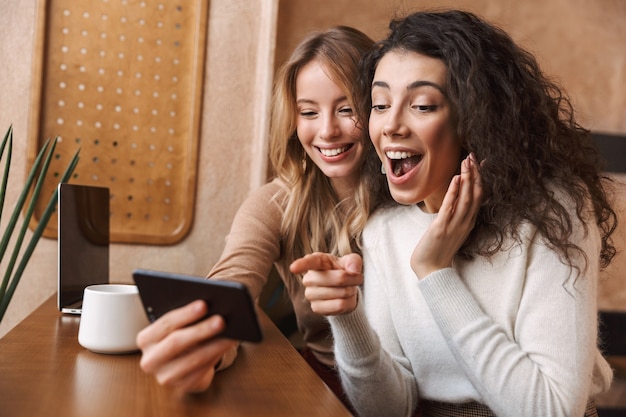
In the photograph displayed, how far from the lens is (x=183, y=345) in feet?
2.45

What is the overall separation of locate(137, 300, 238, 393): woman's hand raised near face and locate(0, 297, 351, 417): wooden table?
40 millimetres

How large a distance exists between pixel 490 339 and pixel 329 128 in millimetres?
659

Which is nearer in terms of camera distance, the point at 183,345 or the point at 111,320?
the point at 183,345

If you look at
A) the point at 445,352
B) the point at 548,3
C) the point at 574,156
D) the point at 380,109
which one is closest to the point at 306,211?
the point at 380,109

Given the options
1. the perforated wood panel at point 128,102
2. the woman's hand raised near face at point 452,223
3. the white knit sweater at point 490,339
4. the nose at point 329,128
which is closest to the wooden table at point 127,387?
the white knit sweater at point 490,339

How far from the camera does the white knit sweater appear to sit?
1.02 m

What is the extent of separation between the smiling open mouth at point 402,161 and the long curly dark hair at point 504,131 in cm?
9

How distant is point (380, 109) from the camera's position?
124 centimetres

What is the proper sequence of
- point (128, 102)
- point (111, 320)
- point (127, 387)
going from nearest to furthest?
point (127, 387) → point (111, 320) → point (128, 102)

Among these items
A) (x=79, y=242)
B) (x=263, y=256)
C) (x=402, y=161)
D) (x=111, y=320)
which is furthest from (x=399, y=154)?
(x=79, y=242)

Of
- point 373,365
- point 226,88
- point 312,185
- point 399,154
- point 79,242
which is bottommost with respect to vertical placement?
point 373,365

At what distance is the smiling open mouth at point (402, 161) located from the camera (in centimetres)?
120

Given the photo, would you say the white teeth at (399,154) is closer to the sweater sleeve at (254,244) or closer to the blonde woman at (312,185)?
the blonde woman at (312,185)

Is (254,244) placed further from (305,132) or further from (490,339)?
(490,339)
